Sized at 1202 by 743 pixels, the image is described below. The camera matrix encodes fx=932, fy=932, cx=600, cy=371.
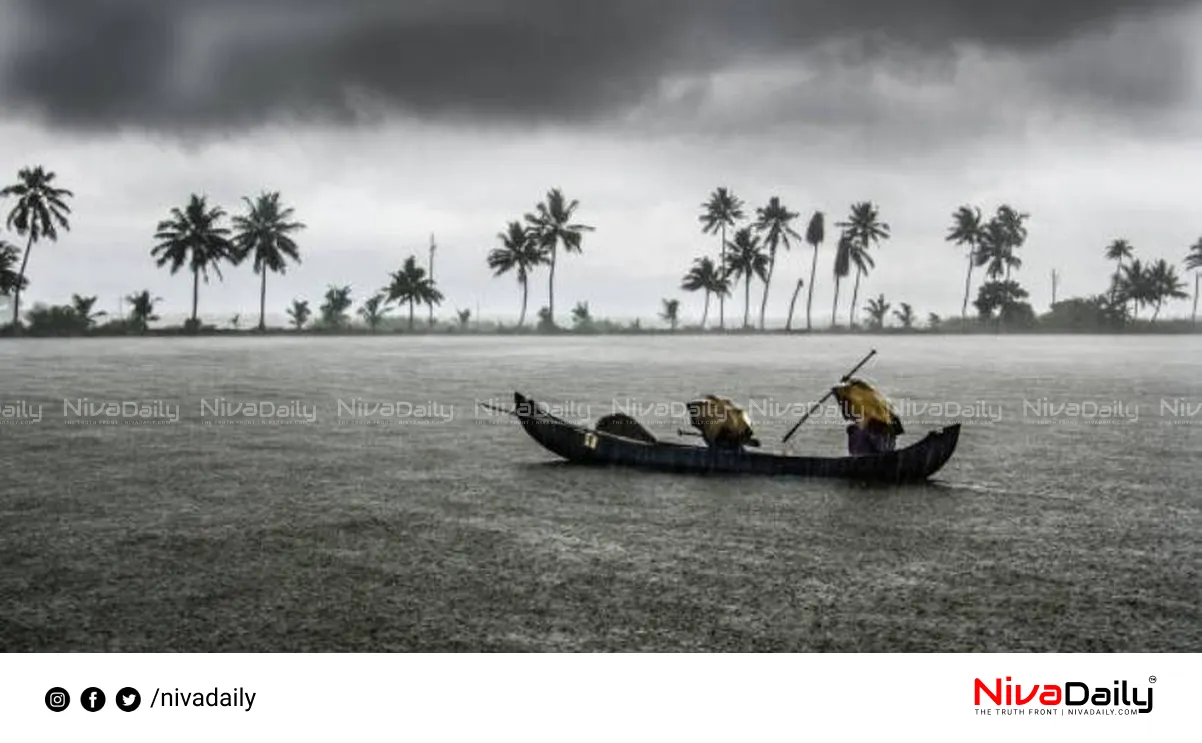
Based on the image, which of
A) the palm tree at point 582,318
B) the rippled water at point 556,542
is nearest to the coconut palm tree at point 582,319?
the palm tree at point 582,318

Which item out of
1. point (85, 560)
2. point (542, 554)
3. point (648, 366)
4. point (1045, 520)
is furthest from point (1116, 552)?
point (648, 366)

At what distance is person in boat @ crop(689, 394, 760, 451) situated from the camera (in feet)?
55.9

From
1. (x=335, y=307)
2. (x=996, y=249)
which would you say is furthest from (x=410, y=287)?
(x=996, y=249)

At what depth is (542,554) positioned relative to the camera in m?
11.3

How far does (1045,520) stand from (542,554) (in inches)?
303

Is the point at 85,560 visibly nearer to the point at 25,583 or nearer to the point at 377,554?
the point at 25,583
